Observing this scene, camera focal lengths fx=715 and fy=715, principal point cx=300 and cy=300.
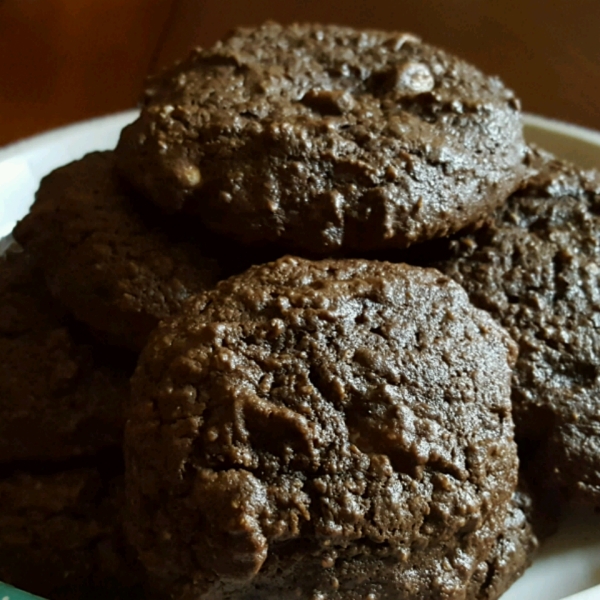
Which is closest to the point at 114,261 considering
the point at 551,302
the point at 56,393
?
the point at 56,393

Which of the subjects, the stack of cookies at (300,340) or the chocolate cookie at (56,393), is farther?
the chocolate cookie at (56,393)

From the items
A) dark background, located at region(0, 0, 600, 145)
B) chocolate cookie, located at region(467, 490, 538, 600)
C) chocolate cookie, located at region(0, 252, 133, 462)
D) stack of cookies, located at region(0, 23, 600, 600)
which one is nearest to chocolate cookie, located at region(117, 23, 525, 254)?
stack of cookies, located at region(0, 23, 600, 600)

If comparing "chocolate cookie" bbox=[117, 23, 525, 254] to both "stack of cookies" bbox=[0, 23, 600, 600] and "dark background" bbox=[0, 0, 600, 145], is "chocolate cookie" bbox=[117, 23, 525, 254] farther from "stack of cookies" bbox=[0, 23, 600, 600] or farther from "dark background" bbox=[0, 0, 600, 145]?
"dark background" bbox=[0, 0, 600, 145]

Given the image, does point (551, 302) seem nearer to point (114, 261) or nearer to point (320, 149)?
point (320, 149)

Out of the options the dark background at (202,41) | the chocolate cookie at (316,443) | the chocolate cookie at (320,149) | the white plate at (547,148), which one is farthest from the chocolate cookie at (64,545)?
the dark background at (202,41)

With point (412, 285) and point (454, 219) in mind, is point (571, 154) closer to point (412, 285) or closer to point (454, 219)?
point (454, 219)

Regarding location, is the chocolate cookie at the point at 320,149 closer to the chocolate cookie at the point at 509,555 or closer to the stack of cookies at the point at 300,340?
Result: the stack of cookies at the point at 300,340
